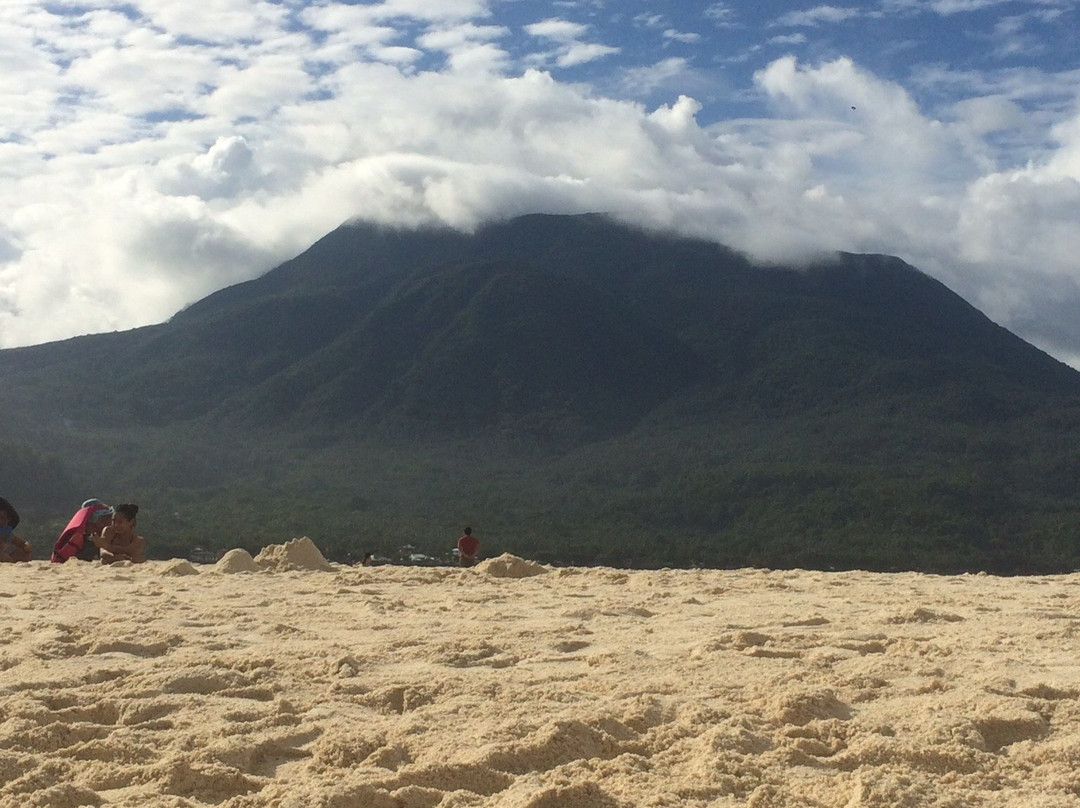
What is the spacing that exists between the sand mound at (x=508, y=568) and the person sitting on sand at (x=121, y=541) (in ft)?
12.9

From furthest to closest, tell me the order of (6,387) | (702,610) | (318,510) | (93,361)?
(93,361) < (6,387) < (318,510) < (702,610)

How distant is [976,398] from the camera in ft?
239

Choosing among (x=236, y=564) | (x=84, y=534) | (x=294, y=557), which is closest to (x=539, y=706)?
(x=236, y=564)

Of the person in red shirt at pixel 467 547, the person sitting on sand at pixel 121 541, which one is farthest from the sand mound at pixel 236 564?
the person in red shirt at pixel 467 547

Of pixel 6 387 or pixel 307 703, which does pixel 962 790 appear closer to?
pixel 307 703

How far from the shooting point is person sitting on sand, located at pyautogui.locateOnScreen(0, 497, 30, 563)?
12.0 metres

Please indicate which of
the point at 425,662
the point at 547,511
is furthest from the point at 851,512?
the point at 425,662

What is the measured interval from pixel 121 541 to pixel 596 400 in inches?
2722

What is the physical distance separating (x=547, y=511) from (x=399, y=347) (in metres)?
40.2

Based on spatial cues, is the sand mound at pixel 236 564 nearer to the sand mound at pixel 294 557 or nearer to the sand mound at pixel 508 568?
the sand mound at pixel 294 557

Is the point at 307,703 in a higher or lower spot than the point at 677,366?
lower

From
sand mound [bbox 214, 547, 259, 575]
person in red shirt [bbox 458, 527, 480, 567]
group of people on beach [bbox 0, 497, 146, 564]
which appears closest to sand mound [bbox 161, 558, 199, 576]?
sand mound [bbox 214, 547, 259, 575]

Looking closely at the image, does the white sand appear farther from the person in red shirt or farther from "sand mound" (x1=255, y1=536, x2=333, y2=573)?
the person in red shirt

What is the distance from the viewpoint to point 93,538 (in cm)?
1176
